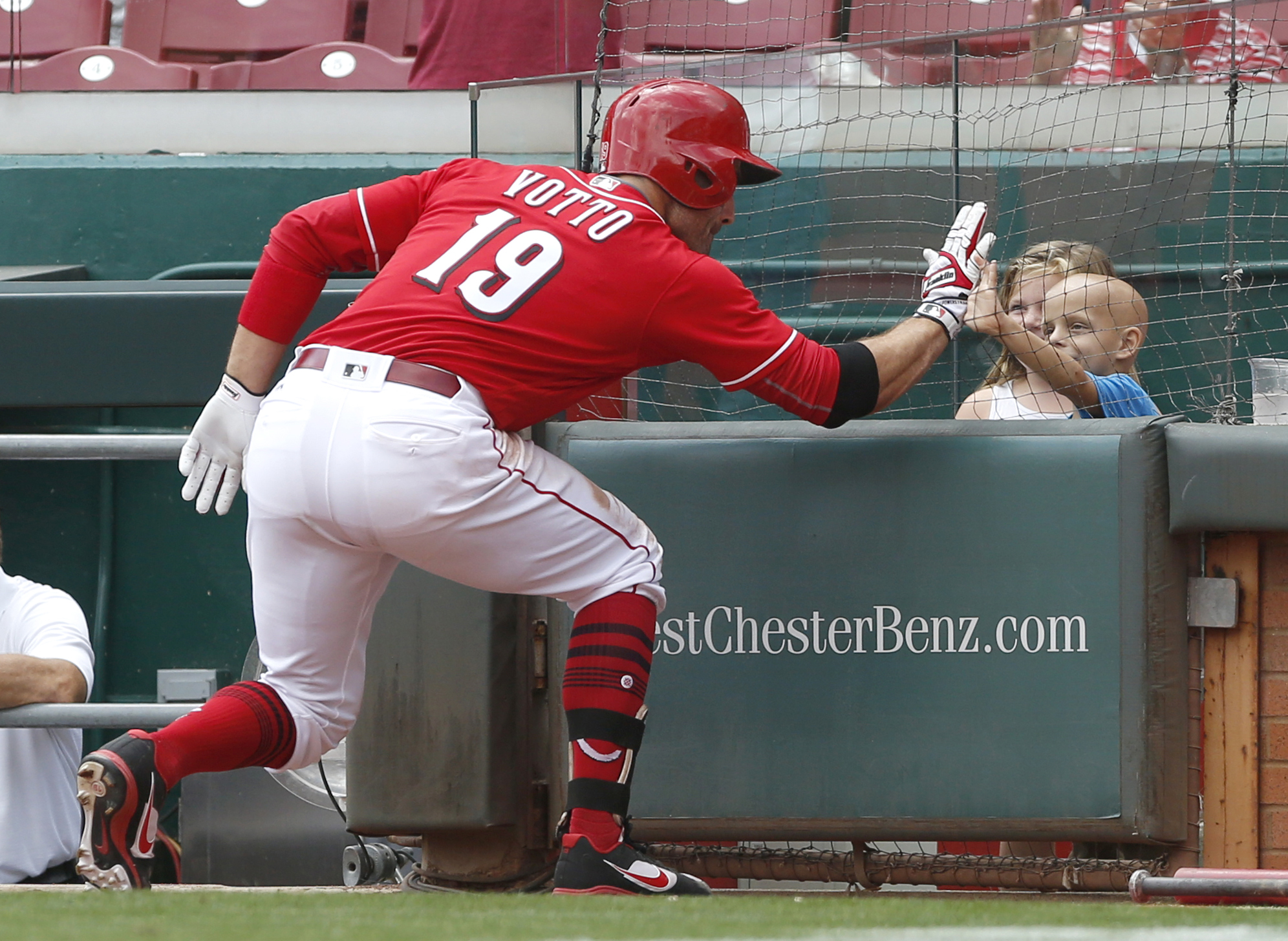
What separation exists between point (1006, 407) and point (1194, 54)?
1.99 metres

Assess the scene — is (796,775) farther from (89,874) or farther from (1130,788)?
(89,874)

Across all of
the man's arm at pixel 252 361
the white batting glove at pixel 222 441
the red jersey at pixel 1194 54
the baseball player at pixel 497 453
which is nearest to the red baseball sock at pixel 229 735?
the baseball player at pixel 497 453

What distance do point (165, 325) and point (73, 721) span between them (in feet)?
7.13

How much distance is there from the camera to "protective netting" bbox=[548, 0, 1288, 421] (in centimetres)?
457

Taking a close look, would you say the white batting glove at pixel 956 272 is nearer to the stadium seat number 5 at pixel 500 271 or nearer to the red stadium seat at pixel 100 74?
the stadium seat number 5 at pixel 500 271

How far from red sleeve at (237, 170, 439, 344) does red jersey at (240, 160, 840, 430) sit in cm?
15

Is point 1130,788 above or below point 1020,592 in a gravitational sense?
below

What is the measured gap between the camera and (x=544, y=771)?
292 cm

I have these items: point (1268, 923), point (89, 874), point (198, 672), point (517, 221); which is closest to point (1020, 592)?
point (1268, 923)

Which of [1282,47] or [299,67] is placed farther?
[299,67]

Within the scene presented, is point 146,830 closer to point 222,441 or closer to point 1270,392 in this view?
point 222,441

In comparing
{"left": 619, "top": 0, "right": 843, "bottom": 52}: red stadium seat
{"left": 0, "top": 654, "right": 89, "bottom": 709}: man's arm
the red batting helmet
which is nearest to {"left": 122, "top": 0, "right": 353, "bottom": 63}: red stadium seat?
{"left": 619, "top": 0, "right": 843, "bottom": 52}: red stadium seat

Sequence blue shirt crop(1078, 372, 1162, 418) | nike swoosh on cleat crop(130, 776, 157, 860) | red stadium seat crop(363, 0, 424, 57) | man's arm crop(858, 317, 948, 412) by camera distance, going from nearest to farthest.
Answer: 1. nike swoosh on cleat crop(130, 776, 157, 860)
2. man's arm crop(858, 317, 948, 412)
3. blue shirt crop(1078, 372, 1162, 418)
4. red stadium seat crop(363, 0, 424, 57)

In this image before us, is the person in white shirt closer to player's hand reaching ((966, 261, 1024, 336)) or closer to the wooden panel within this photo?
player's hand reaching ((966, 261, 1024, 336))
